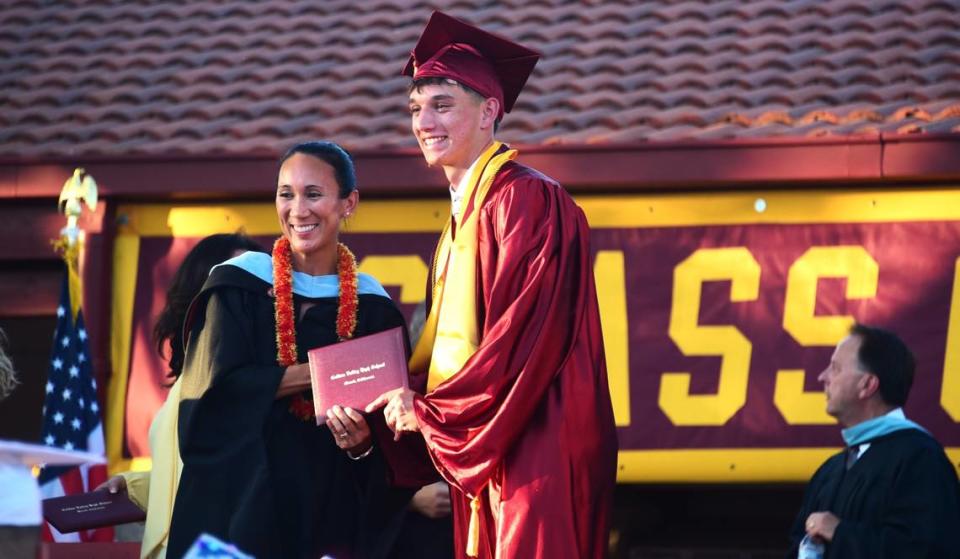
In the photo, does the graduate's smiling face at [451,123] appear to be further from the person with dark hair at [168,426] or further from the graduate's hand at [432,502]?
the graduate's hand at [432,502]

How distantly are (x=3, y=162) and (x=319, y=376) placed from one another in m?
4.59

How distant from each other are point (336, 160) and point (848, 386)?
2.19 m

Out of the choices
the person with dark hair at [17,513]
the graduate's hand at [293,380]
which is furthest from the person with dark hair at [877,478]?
the person with dark hair at [17,513]

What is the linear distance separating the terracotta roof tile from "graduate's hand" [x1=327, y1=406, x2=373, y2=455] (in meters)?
3.70

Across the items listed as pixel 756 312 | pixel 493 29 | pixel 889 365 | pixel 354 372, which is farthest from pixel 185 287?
pixel 493 29

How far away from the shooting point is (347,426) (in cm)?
468

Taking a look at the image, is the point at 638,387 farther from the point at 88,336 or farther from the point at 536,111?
the point at 88,336

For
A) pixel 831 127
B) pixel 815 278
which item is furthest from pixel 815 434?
pixel 831 127

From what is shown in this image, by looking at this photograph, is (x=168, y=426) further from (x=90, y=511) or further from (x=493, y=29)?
(x=493, y=29)

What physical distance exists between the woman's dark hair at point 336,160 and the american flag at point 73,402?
10.5 feet

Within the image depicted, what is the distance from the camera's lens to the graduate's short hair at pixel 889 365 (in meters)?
6.05

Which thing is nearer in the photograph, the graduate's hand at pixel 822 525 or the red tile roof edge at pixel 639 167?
the graduate's hand at pixel 822 525

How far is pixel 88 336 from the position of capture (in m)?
8.39

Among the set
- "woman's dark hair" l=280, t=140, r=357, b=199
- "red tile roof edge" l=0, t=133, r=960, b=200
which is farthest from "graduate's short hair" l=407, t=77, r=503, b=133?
"red tile roof edge" l=0, t=133, r=960, b=200
